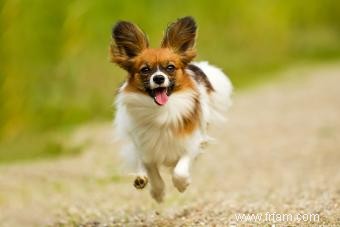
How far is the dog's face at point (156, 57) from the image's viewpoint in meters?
7.47

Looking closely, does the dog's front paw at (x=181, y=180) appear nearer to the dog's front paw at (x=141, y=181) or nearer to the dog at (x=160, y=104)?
the dog at (x=160, y=104)

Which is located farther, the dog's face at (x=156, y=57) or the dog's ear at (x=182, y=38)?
the dog's ear at (x=182, y=38)

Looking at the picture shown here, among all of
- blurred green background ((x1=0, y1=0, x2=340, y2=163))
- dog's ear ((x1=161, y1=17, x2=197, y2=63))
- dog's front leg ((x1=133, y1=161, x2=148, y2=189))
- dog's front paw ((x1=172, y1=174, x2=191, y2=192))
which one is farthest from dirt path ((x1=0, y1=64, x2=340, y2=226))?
dog's ear ((x1=161, y1=17, x2=197, y2=63))

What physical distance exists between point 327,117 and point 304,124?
999 mm

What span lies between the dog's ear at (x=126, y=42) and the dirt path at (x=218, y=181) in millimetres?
1516

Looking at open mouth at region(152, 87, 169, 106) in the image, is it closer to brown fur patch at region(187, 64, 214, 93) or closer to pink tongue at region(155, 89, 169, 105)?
pink tongue at region(155, 89, 169, 105)

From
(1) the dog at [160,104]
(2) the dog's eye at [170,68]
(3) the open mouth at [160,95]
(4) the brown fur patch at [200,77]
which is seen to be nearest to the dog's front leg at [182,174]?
(1) the dog at [160,104]

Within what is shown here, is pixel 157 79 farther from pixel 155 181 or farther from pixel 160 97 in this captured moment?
pixel 155 181

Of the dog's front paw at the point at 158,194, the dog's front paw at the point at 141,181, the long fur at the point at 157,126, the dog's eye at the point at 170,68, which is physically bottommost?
the dog's front paw at the point at 141,181

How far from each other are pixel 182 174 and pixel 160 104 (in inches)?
26.1

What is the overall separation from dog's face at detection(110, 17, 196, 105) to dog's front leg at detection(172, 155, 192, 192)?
0.63 meters

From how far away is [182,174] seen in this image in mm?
7703

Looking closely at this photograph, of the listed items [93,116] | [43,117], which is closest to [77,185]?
[43,117]

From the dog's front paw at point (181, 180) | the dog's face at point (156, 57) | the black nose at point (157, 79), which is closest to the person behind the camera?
the black nose at point (157, 79)
